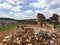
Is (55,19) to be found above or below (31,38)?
above

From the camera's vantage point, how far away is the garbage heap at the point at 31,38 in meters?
8.30

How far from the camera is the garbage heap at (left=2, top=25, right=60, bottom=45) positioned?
8.30m

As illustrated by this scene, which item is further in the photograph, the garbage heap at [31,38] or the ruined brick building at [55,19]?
the ruined brick building at [55,19]

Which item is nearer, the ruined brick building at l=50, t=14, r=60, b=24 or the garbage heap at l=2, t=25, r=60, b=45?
the garbage heap at l=2, t=25, r=60, b=45

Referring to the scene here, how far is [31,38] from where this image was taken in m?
8.61

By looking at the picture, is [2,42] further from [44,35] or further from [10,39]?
[44,35]

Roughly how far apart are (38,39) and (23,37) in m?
0.97

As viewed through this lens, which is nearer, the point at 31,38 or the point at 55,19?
the point at 31,38

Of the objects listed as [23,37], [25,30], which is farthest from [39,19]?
[23,37]

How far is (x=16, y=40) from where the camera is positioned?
8.59 m

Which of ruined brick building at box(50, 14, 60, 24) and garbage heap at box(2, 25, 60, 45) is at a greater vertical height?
ruined brick building at box(50, 14, 60, 24)

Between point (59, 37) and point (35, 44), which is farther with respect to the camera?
point (59, 37)

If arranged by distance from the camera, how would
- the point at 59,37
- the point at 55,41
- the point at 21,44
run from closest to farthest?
1. the point at 21,44
2. the point at 55,41
3. the point at 59,37

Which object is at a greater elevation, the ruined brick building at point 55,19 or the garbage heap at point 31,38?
the ruined brick building at point 55,19
